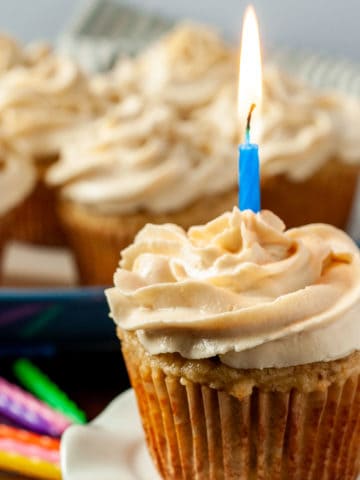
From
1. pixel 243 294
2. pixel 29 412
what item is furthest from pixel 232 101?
pixel 243 294

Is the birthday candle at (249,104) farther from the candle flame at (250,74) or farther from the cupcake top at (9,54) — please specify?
the cupcake top at (9,54)

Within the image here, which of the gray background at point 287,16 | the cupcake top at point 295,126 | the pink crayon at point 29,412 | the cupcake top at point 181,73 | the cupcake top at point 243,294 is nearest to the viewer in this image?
the cupcake top at point 243,294

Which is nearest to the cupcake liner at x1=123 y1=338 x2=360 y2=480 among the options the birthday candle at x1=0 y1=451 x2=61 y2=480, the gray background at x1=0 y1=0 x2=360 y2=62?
the birthday candle at x1=0 y1=451 x2=61 y2=480

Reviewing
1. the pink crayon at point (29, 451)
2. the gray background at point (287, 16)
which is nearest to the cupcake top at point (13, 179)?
the pink crayon at point (29, 451)

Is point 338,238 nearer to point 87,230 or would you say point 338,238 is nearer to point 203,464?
point 203,464

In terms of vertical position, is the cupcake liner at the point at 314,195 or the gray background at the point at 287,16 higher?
the gray background at the point at 287,16

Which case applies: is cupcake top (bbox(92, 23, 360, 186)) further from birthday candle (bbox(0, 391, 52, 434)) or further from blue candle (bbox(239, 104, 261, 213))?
blue candle (bbox(239, 104, 261, 213))
